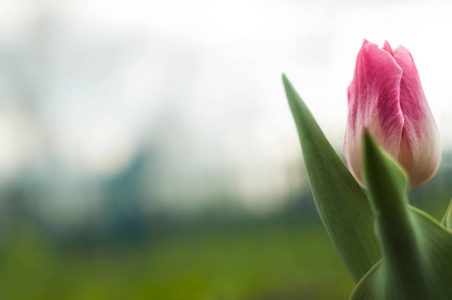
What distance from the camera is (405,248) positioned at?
197 mm

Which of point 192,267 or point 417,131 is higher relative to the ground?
point 417,131

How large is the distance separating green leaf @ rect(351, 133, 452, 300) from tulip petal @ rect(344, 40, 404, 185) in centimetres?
6

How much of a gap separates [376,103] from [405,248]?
79 millimetres

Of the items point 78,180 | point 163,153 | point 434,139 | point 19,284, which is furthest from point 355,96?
point 163,153

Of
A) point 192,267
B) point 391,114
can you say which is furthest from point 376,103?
point 192,267

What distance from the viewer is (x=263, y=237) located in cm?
276

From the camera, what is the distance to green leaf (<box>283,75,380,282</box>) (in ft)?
0.88

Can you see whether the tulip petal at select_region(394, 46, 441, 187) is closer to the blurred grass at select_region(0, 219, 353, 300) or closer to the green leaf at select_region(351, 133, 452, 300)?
the green leaf at select_region(351, 133, 452, 300)

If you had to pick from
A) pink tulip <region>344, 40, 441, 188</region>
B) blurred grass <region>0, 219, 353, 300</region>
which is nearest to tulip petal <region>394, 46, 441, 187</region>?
pink tulip <region>344, 40, 441, 188</region>

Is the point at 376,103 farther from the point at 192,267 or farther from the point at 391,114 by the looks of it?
the point at 192,267

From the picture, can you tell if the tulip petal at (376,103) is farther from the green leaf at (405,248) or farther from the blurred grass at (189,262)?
the blurred grass at (189,262)

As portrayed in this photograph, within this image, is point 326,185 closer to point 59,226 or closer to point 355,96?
point 355,96

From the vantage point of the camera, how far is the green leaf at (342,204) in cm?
27

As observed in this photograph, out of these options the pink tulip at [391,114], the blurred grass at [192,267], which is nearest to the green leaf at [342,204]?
the pink tulip at [391,114]
